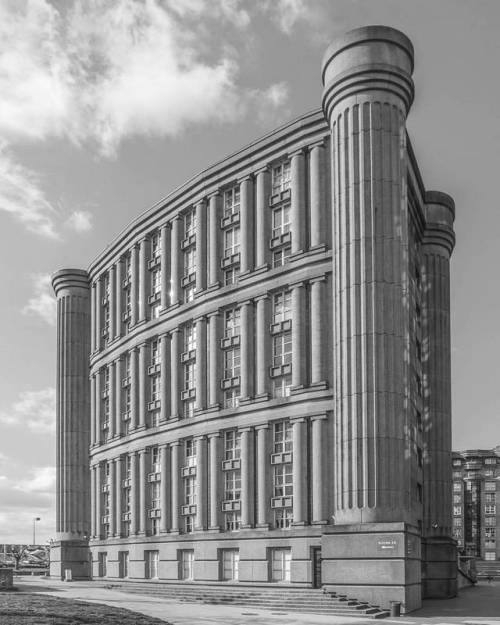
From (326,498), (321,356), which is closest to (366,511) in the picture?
(326,498)

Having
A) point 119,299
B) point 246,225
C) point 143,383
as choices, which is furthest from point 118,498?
point 246,225

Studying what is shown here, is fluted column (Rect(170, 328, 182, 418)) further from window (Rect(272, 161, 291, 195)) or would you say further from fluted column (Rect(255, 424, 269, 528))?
window (Rect(272, 161, 291, 195))

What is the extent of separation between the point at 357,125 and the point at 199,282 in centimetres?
1969

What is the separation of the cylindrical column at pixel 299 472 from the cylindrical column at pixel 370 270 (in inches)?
207

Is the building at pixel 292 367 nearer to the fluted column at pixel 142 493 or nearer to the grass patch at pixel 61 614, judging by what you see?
the fluted column at pixel 142 493

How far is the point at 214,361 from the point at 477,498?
13151cm

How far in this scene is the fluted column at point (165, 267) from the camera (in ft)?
242

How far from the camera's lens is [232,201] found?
67875 millimetres

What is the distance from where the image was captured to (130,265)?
265ft

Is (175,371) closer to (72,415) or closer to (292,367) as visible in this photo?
(292,367)

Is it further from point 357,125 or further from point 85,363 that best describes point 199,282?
point 85,363

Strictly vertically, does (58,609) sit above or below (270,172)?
below

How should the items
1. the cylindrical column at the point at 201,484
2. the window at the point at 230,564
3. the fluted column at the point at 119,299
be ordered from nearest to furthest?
the window at the point at 230,564 → the cylindrical column at the point at 201,484 → the fluted column at the point at 119,299

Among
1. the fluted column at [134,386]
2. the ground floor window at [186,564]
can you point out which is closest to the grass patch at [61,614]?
the ground floor window at [186,564]
